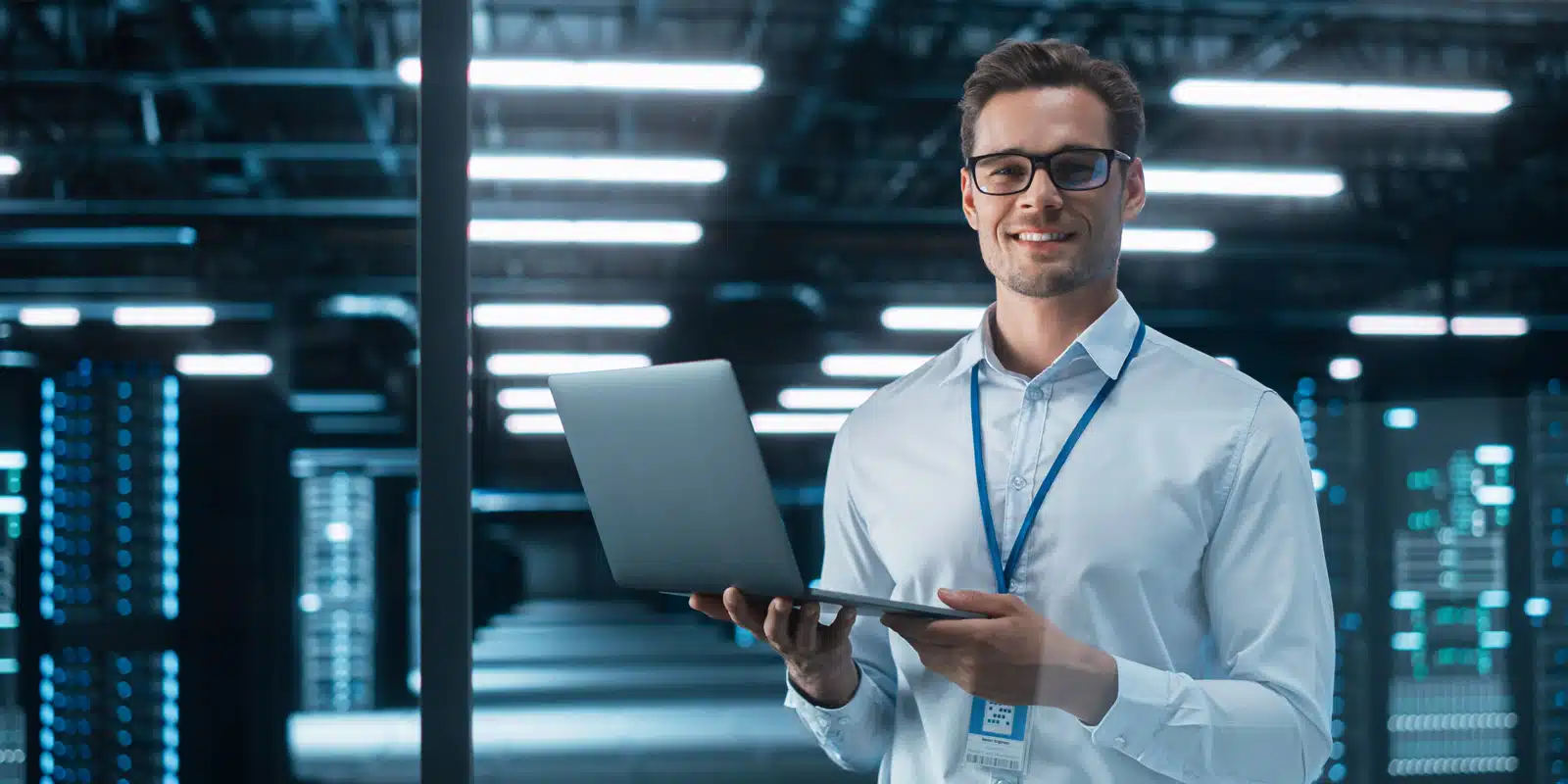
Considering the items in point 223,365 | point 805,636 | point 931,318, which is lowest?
point 805,636

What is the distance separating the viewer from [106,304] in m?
8.11

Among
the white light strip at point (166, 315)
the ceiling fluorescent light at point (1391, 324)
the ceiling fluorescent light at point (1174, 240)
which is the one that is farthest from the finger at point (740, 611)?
the ceiling fluorescent light at point (1174, 240)

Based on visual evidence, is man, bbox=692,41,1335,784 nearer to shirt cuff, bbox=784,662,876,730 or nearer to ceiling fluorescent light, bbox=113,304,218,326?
shirt cuff, bbox=784,662,876,730

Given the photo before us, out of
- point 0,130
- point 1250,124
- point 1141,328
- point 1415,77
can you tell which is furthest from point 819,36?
point 1141,328

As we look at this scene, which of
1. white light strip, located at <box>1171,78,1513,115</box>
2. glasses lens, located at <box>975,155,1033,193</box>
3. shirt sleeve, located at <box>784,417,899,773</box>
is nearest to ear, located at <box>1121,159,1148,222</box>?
glasses lens, located at <box>975,155,1033,193</box>

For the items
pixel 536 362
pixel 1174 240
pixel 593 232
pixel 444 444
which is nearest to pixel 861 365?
pixel 593 232

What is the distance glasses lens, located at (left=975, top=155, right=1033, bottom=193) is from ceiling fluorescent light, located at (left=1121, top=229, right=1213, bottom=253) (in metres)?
10.1

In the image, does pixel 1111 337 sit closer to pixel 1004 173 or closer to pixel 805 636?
pixel 1004 173

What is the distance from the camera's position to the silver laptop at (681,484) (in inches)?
37.4

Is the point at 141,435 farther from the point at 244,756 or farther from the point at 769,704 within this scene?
the point at 769,704

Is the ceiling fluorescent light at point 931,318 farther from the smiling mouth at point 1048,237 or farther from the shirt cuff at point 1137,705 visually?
the shirt cuff at point 1137,705

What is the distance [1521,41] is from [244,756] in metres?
8.69

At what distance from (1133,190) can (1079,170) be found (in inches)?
3.1

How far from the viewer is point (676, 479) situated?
1016 mm
